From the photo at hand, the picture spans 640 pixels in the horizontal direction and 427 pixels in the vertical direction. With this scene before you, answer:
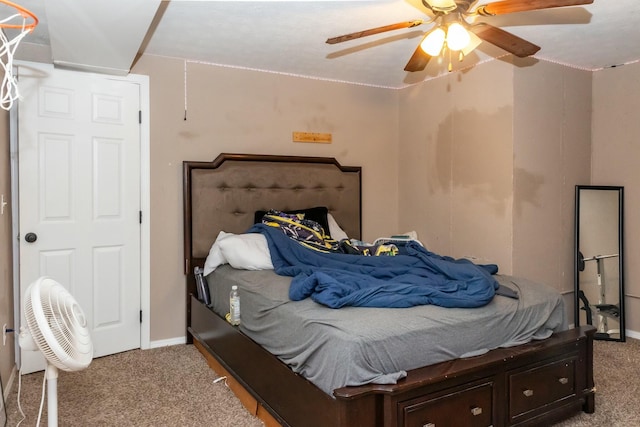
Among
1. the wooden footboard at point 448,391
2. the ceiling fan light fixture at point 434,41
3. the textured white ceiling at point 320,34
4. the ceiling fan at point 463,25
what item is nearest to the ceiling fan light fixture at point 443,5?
the ceiling fan at point 463,25

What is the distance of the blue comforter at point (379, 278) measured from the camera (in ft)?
7.43

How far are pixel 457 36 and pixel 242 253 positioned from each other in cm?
195

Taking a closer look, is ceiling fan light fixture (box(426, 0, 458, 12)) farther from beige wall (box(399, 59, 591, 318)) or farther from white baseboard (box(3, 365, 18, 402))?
white baseboard (box(3, 365, 18, 402))

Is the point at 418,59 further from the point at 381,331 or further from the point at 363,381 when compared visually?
the point at 363,381

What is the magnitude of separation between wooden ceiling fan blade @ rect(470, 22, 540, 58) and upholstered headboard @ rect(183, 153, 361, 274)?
203 centimetres

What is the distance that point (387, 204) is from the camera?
4797 millimetres

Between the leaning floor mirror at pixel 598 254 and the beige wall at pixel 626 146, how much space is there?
8 centimetres

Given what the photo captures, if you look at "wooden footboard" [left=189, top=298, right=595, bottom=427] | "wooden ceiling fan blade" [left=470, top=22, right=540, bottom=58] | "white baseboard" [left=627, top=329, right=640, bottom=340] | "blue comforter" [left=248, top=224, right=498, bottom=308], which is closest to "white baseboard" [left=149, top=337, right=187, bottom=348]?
"wooden footboard" [left=189, top=298, right=595, bottom=427]

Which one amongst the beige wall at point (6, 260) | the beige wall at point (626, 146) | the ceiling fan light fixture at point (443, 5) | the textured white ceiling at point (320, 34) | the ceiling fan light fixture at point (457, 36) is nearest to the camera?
the ceiling fan light fixture at point (443, 5)

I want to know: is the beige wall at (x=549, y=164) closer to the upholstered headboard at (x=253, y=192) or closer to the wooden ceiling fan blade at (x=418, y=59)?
the wooden ceiling fan blade at (x=418, y=59)

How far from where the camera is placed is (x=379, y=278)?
8.89 feet

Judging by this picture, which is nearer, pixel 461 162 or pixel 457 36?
pixel 457 36

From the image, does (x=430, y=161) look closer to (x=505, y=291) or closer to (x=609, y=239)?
(x=609, y=239)

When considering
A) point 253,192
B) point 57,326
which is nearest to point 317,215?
point 253,192
